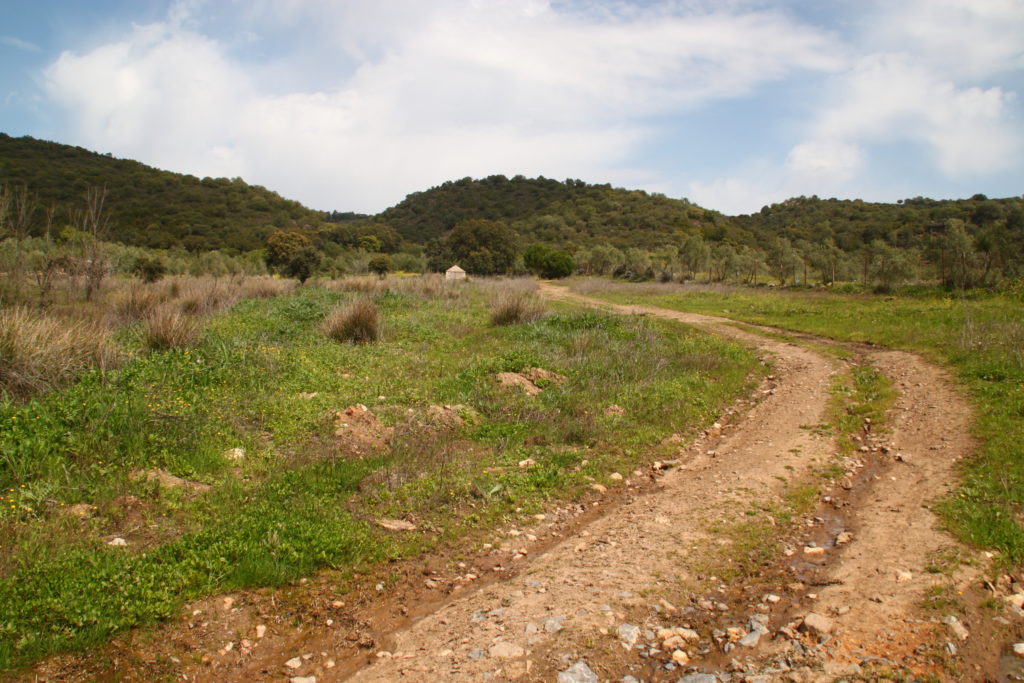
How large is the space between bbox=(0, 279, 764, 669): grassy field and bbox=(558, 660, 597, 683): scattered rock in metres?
1.69

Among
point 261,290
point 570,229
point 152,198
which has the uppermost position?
point 570,229

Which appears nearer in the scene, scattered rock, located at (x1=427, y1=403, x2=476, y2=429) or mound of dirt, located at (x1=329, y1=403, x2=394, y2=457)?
mound of dirt, located at (x1=329, y1=403, x2=394, y2=457)

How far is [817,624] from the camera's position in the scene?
3.21 meters

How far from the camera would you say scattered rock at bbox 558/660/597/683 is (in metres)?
2.82

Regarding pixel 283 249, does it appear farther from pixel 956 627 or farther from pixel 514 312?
pixel 956 627

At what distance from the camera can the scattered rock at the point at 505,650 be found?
9.87 ft

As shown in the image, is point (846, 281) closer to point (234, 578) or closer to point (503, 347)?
point (503, 347)

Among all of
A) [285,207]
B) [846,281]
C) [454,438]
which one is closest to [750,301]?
[846,281]

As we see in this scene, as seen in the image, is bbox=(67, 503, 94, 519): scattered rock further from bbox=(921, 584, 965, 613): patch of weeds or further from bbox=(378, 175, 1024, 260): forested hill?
bbox=(378, 175, 1024, 260): forested hill

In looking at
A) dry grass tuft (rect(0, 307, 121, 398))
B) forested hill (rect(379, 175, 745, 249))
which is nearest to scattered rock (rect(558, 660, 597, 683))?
dry grass tuft (rect(0, 307, 121, 398))

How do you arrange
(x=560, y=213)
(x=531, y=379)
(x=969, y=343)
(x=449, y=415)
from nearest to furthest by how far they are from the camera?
(x=449, y=415), (x=531, y=379), (x=969, y=343), (x=560, y=213)

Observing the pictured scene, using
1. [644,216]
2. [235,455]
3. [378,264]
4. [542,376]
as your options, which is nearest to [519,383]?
[542,376]

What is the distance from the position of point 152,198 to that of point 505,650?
7338 cm

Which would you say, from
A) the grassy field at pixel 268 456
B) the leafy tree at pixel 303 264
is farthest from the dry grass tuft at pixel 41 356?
the leafy tree at pixel 303 264
